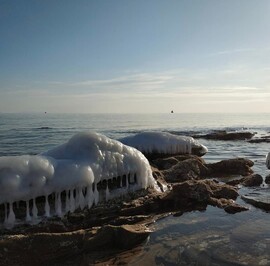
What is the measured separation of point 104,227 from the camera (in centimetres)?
572

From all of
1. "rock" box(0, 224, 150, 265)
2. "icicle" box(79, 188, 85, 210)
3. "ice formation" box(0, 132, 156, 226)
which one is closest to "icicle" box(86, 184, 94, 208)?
"ice formation" box(0, 132, 156, 226)

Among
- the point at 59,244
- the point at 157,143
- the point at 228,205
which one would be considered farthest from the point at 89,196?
the point at 157,143

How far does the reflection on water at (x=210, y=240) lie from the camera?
5.31 m

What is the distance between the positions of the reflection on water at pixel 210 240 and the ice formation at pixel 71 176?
134cm

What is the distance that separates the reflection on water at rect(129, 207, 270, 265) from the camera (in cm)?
531

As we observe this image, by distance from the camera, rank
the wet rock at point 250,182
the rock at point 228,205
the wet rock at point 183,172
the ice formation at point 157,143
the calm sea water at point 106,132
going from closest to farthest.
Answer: the rock at point 228,205 < the wet rock at point 250,182 < the wet rock at point 183,172 < the ice formation at point 157,143 < the calm sea water at point 106,132

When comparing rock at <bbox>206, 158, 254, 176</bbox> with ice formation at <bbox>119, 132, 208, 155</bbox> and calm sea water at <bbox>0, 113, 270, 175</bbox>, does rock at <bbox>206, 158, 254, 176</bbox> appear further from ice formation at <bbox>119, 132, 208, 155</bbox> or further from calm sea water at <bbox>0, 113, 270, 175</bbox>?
ice formation at <bbox>119, 132, 208, 155</bbox>

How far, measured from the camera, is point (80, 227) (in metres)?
6.35

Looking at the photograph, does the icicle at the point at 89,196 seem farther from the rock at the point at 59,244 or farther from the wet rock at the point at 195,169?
the wet rock at the point at 195,169

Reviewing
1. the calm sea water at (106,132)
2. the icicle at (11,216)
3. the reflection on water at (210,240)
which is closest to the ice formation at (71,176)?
the icicle at (11,216)

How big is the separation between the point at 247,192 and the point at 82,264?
18.8ft

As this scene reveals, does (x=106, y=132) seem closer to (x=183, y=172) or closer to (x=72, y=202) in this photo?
(x=183, y=172)

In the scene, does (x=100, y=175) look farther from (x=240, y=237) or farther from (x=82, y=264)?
(x=240, y=237)

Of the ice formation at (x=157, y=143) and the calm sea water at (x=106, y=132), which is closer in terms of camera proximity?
the ice formation at (x=157, y=143)
